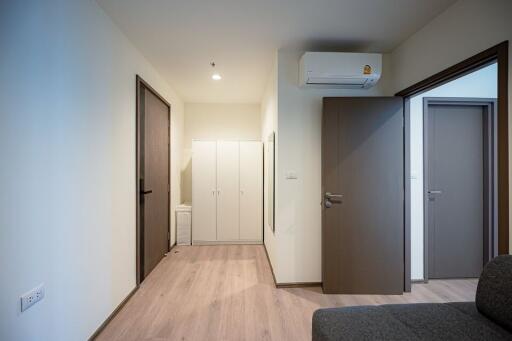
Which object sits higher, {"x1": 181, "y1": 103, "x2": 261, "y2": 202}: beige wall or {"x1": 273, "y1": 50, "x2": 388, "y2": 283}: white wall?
A: {"x1": 181, "y1": 103, "x2": 261, "y2": 202}: beige wall

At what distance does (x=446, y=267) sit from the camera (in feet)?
9.45

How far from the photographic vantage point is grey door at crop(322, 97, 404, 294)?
8.23 ft

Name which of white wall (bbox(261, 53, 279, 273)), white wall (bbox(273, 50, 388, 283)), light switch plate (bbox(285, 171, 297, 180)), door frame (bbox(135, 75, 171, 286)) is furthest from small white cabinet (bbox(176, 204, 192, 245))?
light switch plate (bbox(285, 171, 297, 180))

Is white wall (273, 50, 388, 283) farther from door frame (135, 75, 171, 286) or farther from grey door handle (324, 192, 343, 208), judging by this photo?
door frame (135, 75, 171, 286)

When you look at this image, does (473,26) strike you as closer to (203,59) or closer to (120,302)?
(203,59)

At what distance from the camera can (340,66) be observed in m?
2.44

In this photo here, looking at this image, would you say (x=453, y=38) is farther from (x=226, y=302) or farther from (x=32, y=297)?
(x=32, y=297)

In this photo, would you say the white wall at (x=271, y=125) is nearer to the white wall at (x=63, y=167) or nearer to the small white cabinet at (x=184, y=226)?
the small white cabinet at (x=184, y=226)

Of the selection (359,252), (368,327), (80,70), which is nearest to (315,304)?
(359,252)

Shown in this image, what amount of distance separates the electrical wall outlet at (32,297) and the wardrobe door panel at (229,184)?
2.88 metres

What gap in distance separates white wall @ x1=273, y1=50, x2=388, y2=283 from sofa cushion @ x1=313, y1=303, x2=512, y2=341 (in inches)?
52.8

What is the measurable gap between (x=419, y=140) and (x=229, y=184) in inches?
108

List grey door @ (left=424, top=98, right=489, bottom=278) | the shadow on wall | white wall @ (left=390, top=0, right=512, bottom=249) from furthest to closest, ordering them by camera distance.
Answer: the shadow on wall < grey door @ (left=424, top=98, right=489, bottom=278) < white wall @ (left=390, top=0, right=512, bottom=249)

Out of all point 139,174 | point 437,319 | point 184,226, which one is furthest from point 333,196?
point 184,226
